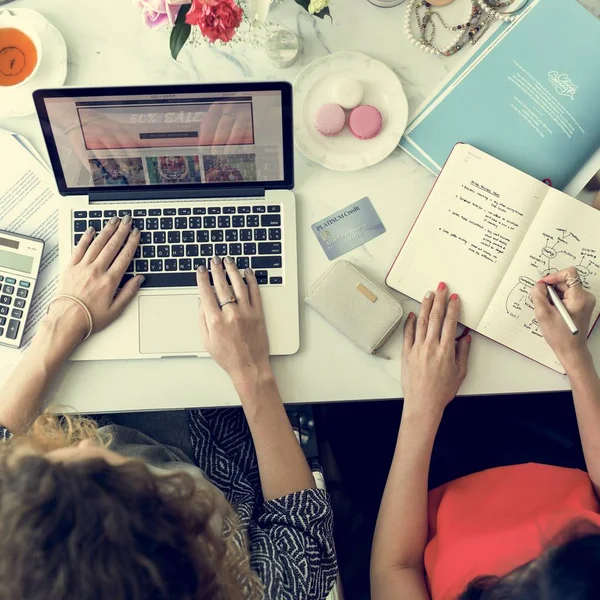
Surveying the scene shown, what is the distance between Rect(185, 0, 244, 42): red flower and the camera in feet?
2.25

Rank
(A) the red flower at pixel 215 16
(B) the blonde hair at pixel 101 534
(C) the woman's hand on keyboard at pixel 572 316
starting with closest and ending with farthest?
1. (B) the blonde hair at pixel 101 534
2. (A) the red flower at pixel 215 16
3. (C) the woman's hand on keyboard at pixel 572 316

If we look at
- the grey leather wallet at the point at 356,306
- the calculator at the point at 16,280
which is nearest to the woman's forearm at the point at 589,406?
the grey leather wallet at the point at 356,306

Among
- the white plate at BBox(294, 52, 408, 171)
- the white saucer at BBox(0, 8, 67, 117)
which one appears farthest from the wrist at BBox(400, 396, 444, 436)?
the white saucer at BBox(0, 8, 67, 117)

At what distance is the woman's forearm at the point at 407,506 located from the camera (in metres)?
0.85

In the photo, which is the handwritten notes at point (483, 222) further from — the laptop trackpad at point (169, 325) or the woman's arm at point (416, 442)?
the laptop trackpad at point (169, 325)

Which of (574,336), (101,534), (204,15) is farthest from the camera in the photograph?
(574,336)

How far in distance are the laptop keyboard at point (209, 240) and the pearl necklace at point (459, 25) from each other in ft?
1.12

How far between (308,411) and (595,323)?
20.9 inches

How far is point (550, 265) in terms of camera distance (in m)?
0.82

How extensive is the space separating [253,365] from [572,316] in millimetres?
438

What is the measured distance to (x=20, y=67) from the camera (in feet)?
2.83

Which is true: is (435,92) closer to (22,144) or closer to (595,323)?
(595,323)

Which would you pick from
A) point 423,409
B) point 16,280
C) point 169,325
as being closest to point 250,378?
point 169,325

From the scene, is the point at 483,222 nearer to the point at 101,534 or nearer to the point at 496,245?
the point at 496,245
